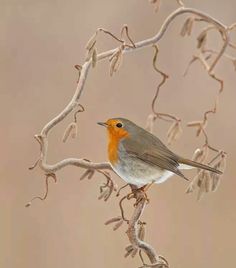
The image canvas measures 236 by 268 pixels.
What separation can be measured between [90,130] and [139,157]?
122 centimetres

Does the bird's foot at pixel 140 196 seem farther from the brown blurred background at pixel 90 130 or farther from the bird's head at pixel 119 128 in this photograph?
the brown blurred background at pixel 90 130

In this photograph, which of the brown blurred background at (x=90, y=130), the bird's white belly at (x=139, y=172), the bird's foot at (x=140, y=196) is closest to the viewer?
the bird's foot at (x=140, y=196)

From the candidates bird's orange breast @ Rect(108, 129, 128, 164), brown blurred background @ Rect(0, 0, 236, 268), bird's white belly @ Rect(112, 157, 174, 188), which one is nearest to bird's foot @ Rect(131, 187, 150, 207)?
bird's white belly @ Rect(112, 157, 174, 188)

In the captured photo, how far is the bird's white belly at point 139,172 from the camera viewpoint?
1451 millimetres

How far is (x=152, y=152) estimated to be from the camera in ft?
4.95

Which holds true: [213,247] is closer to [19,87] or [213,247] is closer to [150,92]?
[150,92]

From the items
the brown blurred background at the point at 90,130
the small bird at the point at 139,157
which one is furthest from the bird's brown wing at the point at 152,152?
the brown blurred background at the point at 90,130

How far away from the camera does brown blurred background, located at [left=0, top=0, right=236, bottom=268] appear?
2.47 m

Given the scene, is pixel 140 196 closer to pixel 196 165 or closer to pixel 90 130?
pixel 196 165

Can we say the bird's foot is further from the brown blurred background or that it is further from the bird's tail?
the brown blurred background

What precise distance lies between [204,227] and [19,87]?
0.92 metres

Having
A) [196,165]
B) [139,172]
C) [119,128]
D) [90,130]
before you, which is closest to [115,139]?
[119,128]

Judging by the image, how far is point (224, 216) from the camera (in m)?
2.65

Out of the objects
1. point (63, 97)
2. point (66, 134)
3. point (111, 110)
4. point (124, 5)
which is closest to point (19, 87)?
point (63, 97)
